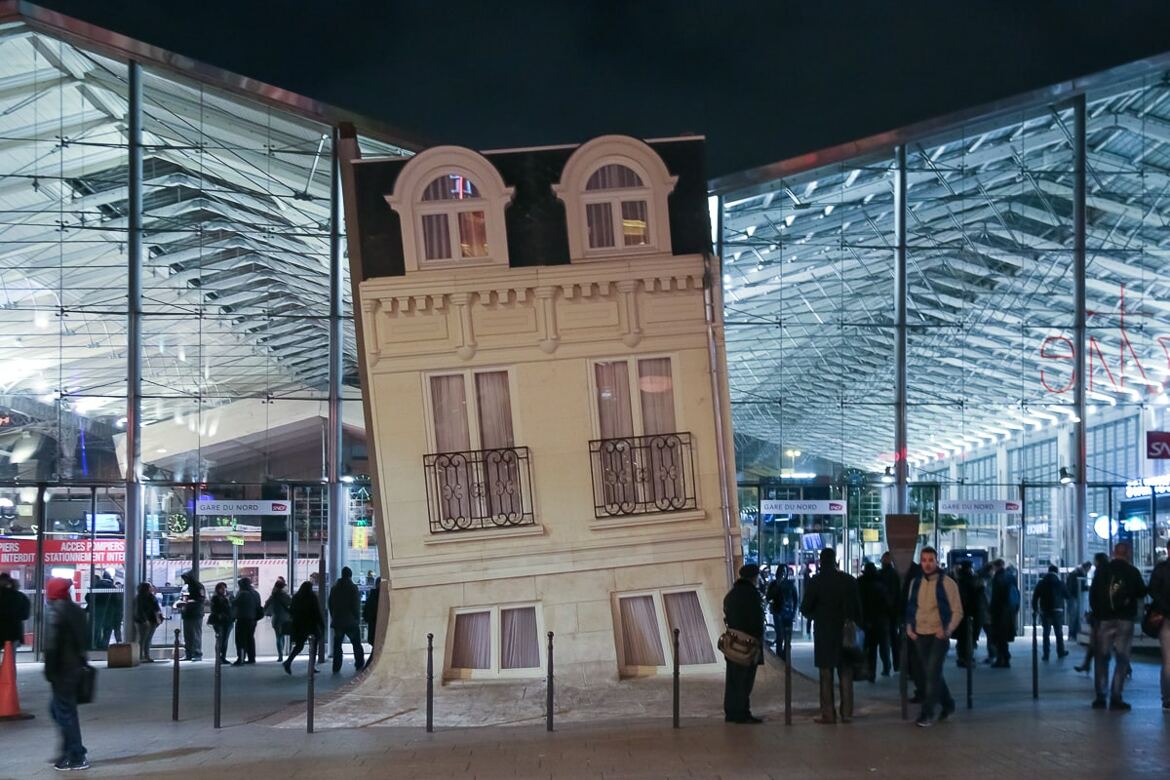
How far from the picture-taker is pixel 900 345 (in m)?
30.1

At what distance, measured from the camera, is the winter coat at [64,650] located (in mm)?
12523

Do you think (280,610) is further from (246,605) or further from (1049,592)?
(1049,592)

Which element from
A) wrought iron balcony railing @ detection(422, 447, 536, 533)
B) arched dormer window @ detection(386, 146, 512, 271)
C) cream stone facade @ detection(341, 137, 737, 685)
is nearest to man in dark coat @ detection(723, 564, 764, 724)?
cream stone facade @ detection(341, 137, 737, 685)

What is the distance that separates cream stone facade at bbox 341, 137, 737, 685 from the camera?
1689cm

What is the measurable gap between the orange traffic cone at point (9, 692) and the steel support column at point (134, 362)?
1123cm

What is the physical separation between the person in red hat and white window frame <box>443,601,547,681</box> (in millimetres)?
5118

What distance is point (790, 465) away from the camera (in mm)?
29953

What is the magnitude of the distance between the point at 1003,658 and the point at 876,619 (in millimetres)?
3877

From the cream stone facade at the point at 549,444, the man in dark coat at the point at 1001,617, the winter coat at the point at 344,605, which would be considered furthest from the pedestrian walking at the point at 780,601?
the cream stone facade at the point at 549,444

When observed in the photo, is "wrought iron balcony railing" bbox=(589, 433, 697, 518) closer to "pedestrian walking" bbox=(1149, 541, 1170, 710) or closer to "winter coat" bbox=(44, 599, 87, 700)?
"pedestrian walking" bbox=(1149, 541, 1170, 710)

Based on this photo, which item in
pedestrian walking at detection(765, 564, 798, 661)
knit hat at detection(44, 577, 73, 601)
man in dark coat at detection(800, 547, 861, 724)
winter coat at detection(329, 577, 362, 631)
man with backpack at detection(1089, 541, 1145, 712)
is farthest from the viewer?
pedestrian walking at detection(765, 564, 798, 661)

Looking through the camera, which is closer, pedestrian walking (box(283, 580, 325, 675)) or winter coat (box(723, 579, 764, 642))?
winter coat (box(723, 579, 764, 642))

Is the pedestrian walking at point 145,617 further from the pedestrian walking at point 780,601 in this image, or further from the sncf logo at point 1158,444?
the sncf logo at point 1158,444

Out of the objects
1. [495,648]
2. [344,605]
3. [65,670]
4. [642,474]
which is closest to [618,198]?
[642,474]
